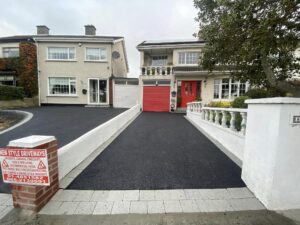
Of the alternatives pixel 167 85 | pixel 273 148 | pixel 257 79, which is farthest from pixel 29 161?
pixel 167 85

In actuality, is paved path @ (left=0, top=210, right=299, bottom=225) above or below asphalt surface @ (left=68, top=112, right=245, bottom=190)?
below

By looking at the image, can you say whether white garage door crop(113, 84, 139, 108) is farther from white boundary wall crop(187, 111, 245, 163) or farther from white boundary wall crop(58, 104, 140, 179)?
white boundary wall crop(187, 111, 245, 163)

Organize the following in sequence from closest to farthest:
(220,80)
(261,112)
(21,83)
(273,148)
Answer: (273,148) → (261,112) → (220,80) → (21,83)

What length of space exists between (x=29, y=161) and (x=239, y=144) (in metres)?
4.18

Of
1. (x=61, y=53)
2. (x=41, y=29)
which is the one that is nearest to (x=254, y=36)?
(x=61, y=53)

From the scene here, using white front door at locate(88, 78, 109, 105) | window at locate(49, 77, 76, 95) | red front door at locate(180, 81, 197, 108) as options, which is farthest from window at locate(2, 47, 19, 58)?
red front door at locate(180, 81, 197, 108)

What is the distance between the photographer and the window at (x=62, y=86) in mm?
14733

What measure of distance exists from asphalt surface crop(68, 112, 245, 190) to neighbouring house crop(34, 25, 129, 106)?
36.2 feet

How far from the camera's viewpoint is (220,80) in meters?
13.0

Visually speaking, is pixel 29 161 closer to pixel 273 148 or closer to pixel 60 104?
pixel 273 148

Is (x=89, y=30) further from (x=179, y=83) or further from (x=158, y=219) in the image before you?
(x=158, y=219)

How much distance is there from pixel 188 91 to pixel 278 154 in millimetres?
11822

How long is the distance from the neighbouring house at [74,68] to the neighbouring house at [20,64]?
0.58 metres

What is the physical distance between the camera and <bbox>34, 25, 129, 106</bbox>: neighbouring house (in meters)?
14.4
